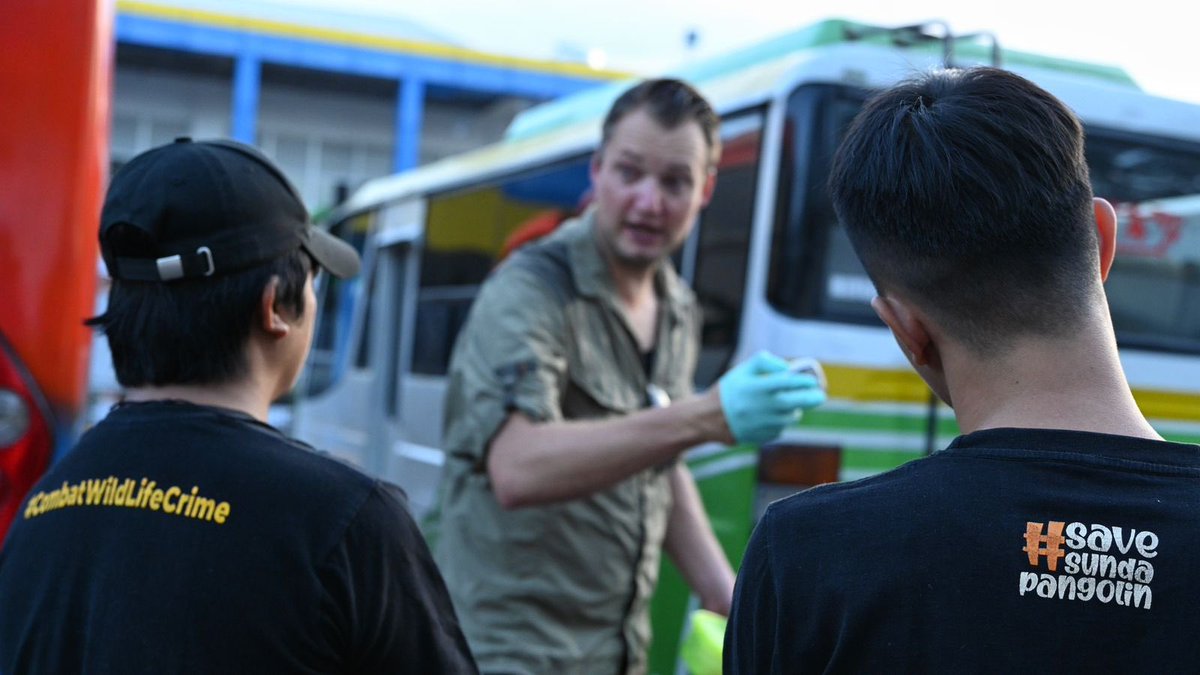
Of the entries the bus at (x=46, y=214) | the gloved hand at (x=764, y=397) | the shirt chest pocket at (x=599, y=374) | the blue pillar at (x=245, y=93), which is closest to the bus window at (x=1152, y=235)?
the shirt chest pocket at (x=599, y=374)

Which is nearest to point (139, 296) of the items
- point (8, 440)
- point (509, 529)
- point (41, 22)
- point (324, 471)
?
point (324, 471)

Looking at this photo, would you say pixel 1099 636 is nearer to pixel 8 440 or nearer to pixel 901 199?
pixel 901 199

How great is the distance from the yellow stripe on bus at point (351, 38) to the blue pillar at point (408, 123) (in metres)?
0.67

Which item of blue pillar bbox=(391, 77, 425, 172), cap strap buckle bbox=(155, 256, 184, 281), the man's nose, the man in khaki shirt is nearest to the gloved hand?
the man in khaki shirt

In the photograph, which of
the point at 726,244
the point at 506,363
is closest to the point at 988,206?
the point at 506,363

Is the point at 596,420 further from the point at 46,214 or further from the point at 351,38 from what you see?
the point at 351,38

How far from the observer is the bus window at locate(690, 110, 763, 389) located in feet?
13.9

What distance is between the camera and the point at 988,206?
3.96 feet

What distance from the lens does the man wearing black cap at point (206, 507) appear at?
1.55 metres

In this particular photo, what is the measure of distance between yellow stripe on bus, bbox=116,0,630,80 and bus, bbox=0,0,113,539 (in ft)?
65.7

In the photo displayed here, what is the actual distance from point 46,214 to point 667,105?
1.56 m

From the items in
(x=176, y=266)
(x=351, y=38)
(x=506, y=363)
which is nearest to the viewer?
(x=176, y=266)

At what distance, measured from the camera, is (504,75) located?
2439 centimetres

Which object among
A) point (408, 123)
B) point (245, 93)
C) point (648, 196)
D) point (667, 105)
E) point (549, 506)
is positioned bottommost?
point (549, 506)
